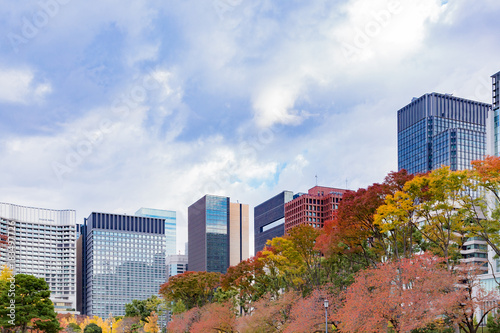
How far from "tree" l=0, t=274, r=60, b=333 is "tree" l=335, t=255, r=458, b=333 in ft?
98.4

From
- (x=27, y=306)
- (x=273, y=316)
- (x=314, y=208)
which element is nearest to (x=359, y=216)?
(x=273, y=316)

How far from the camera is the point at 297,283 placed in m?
56.8

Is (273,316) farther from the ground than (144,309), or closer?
farther from the ground

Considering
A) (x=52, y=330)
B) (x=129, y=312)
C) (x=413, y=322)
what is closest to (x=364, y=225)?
(x=413, y=322)

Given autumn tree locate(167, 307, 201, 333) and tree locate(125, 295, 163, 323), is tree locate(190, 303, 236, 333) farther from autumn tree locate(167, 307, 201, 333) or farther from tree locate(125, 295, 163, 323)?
tree locate(125, 295, 163, 323)

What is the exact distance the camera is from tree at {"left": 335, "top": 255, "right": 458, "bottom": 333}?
3281 centimetres

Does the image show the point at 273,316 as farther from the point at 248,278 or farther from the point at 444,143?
the point at 444,143

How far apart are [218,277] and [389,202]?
1633 inches

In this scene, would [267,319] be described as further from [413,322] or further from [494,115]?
[494,115]

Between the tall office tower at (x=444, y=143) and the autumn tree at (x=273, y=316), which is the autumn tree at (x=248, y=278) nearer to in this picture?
the autumn tree at (x=273, y=316)

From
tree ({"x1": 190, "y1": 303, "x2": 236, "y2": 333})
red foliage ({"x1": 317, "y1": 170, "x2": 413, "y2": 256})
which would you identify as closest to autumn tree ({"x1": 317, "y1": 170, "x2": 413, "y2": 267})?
red foliage ({"x1": 317, "y1": 170, "x2": 413, "y2": 256})

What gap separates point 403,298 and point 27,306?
1372 inches

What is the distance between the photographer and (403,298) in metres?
33.7

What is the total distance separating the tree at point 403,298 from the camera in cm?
3281
